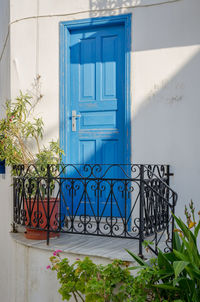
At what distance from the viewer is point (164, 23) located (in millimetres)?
4820

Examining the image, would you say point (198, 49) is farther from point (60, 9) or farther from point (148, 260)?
point (148, 260)

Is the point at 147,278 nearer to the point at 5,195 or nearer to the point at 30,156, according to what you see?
the point at 30,156

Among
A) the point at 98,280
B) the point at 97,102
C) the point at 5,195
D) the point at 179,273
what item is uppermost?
the point at 97,102

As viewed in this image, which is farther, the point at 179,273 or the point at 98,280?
the point at 98,280

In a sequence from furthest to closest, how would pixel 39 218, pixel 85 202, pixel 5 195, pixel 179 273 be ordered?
1. pixel 5 195
2. pixel 39 218
3. pixel 85 202
4. pixel 179 273

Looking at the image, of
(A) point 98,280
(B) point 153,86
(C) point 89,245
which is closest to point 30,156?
(C) point 89,245

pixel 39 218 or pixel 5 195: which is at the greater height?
pixel 5 195

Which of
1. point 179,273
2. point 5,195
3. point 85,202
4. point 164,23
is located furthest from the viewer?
point 5,195

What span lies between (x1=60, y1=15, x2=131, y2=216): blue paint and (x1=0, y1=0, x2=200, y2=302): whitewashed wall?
101 millimetres

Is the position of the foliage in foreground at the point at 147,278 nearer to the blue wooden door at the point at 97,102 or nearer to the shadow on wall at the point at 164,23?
the blue wooden door at the point at 97,102

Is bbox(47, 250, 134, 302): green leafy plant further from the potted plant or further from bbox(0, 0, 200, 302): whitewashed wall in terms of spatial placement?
the potted plant

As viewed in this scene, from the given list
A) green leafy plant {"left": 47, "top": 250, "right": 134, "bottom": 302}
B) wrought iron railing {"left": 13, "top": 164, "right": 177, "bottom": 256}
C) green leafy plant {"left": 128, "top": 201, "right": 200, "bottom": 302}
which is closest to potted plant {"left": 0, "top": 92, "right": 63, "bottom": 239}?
wrought iron railing {"left": 13, "top": 164, "right": 177, "bottom": 256}

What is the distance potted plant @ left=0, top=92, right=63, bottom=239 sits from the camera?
14.8 ft

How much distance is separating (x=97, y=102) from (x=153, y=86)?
30.6 inches
